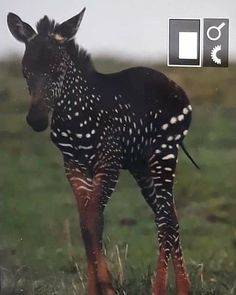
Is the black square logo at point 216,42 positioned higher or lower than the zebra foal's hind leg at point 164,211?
higher

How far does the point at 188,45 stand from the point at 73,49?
30 cm

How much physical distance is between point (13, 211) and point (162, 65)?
0.55m

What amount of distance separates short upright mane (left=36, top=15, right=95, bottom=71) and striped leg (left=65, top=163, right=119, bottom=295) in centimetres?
27

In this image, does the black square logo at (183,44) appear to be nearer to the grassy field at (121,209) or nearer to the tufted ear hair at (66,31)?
the grassy field at (121,209)

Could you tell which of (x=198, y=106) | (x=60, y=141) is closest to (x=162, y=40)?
(x=198, y=106)

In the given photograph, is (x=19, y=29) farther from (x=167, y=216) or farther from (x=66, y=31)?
(x=167, y=216)

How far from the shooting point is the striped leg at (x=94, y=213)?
1.98 metres

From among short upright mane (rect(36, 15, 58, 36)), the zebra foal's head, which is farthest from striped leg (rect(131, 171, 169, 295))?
short upright mane (rect(36, 15, 58, 36))

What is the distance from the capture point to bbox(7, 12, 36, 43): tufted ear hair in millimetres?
1982

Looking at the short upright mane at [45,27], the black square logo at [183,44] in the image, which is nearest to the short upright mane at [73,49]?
the short upright mane at [45,27]

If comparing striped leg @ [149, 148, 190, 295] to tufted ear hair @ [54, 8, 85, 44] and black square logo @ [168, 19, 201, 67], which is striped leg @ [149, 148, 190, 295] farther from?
tufted ear hair @ [54, 8, 85, 44]

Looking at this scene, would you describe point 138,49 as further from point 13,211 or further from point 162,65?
point 13,211

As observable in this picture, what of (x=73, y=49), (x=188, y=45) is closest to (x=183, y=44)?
(x=188, y=45)

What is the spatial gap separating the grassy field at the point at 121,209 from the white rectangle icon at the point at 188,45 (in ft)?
0.14
